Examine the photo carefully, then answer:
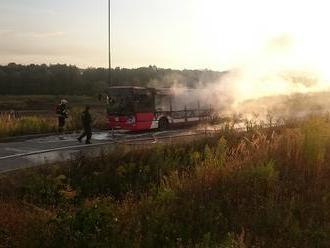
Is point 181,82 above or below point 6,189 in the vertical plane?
above

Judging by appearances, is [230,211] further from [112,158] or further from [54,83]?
[54,83]

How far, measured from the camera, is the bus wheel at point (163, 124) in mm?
34375

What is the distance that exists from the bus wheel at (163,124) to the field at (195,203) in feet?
57.2

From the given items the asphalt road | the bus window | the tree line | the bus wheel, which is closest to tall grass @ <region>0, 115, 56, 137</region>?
the asphalt road

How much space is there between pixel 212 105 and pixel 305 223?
28.8m

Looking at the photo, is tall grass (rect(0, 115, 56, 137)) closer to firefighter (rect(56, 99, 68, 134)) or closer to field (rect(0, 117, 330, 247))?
firefighter (rect(56, 99, 68, 134))

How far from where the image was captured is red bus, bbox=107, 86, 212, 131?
3262cm

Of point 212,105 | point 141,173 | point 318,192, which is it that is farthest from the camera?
point 212,105

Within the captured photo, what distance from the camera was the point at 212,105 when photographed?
38.7 m

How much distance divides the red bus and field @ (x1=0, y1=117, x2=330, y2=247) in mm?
Answer: 15776

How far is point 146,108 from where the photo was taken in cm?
3353

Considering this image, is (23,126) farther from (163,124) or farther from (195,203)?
(195,203)

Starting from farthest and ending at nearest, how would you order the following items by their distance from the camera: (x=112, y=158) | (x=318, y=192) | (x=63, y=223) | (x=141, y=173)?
(x=112, y=158), (x=141, y=173), (x=318, y=192), (x=63, y=223)

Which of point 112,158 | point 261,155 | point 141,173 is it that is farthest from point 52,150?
point 261,155
